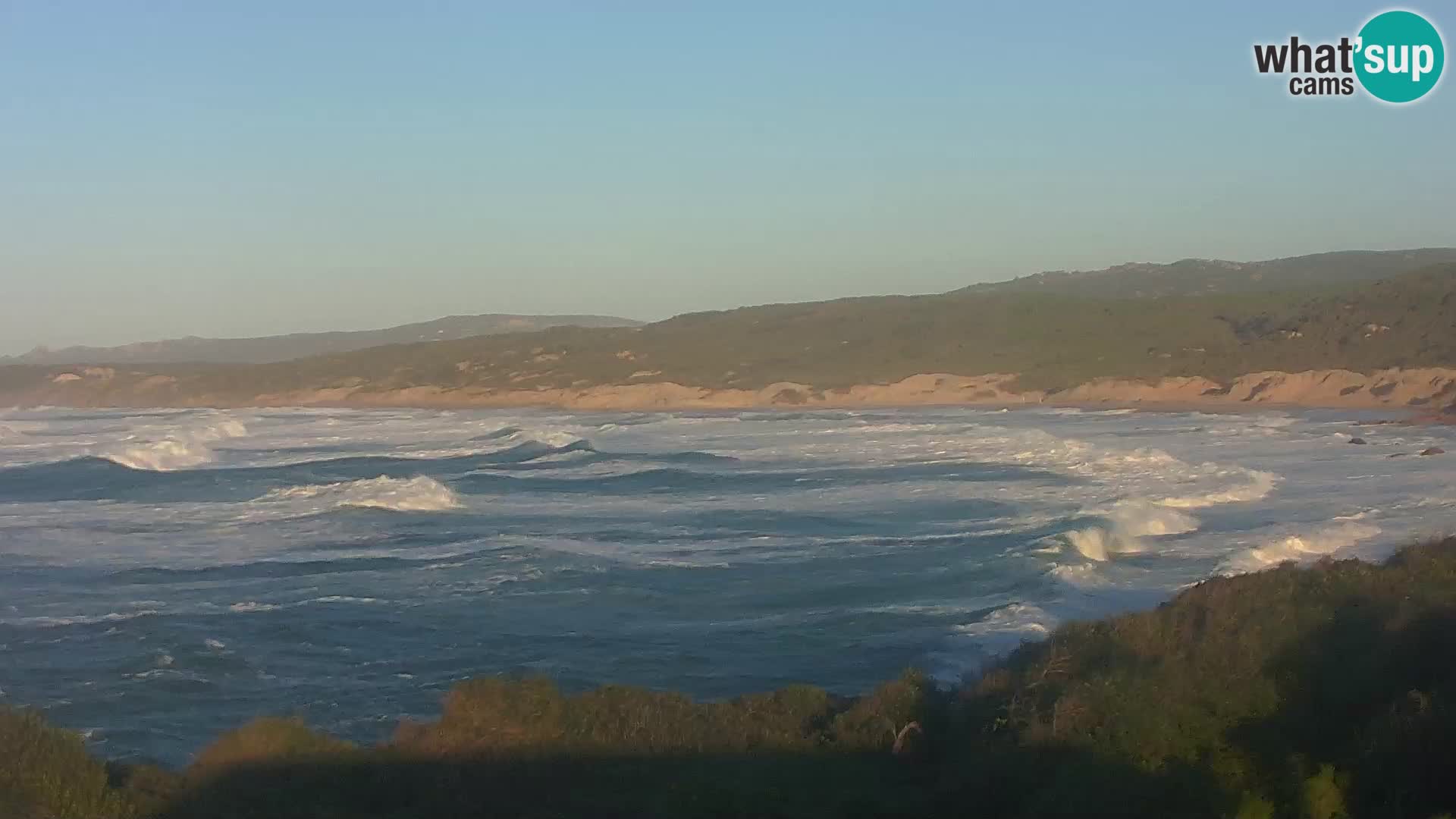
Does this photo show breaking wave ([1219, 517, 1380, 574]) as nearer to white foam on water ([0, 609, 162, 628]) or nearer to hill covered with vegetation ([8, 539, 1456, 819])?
Result: hill covered with vegetation ([8, 539, 1456, 819])

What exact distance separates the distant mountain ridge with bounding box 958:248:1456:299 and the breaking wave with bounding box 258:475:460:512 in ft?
263

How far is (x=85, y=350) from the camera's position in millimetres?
193750

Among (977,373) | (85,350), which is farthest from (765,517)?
(85,350)

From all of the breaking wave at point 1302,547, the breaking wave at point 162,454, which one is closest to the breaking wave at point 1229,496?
the breaking wave at point 1302,547

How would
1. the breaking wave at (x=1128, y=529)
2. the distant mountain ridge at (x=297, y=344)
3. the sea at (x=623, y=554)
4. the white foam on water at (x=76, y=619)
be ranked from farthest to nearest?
the distant mountain ridge at (x=297, y=344) < the breaking wave at (x=1128, y=529) < the white foam on water at (x=76, y=619) < the sea at (x=623, y=554)

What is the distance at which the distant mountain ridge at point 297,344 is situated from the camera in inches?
5950

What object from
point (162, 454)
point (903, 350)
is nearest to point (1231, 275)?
point (903, 350)

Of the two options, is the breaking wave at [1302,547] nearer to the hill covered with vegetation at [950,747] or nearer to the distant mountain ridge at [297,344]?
the hill covered with vegetation at [950,747]

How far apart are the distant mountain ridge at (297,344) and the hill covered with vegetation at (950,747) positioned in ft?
450

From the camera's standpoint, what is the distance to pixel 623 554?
20344 millimetres

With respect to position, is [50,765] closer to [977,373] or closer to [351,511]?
[351,511]

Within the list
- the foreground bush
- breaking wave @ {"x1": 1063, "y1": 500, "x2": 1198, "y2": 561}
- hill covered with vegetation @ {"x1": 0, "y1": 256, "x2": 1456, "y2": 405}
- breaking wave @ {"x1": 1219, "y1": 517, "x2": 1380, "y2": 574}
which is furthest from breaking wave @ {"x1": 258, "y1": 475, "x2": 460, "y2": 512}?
hill covered with vegetation @ {"x1": 0, "y1": 256, "x2": 1456, "y2": 405}

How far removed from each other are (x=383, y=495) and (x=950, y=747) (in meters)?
20.1

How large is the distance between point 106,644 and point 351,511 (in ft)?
35.0
